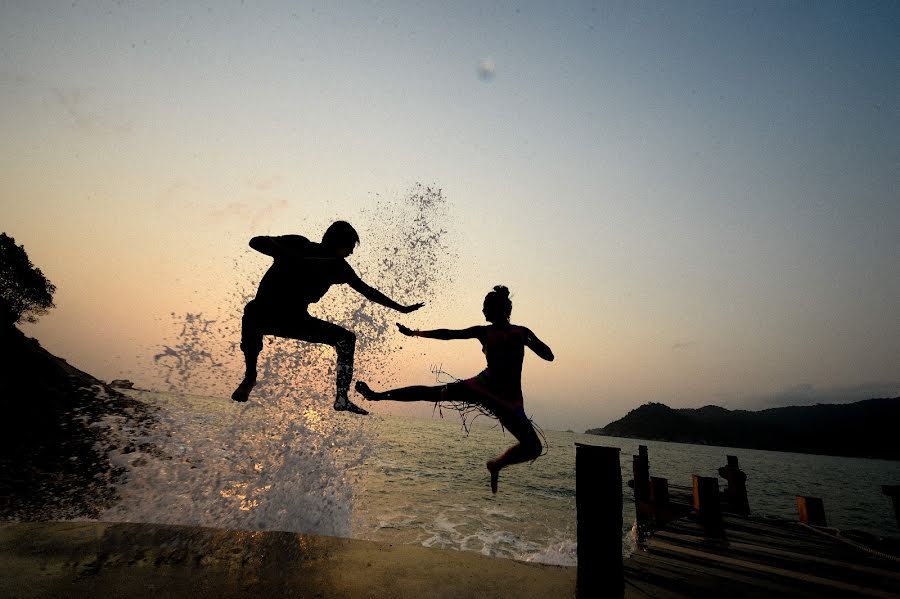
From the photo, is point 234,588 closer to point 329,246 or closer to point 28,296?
point 329,246

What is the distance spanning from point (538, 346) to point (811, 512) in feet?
29.7

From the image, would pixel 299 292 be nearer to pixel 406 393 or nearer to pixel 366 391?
pixel 366 391

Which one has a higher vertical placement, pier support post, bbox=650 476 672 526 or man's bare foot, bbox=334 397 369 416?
man's bare foot, bbox=334 397 369 416

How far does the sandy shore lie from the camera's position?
13.5 ft

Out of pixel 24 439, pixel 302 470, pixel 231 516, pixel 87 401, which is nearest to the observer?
pixel 231 516

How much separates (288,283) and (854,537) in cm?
1038

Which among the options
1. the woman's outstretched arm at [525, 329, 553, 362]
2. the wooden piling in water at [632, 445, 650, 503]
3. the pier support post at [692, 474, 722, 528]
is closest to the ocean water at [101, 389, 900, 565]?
the woman's outstretched arm at [525, 329, 553, 362]

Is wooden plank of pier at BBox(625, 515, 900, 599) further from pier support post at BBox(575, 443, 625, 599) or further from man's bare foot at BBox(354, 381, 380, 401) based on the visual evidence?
Answer: man's bare foot at BBox(354, 381, 380, 401)

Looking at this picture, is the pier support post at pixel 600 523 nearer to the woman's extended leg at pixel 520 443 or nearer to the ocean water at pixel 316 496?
the woman's extended leg at pixel 520 443

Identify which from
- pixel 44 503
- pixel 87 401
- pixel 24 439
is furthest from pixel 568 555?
pixel 87 401

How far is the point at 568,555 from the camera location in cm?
1127

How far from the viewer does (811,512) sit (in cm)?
850

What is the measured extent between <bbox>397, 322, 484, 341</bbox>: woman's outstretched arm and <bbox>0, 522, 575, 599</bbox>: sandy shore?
107 inches

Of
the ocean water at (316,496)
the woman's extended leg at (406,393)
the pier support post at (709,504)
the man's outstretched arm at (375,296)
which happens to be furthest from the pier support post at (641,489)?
the man's outstretched arm at (375,296)
